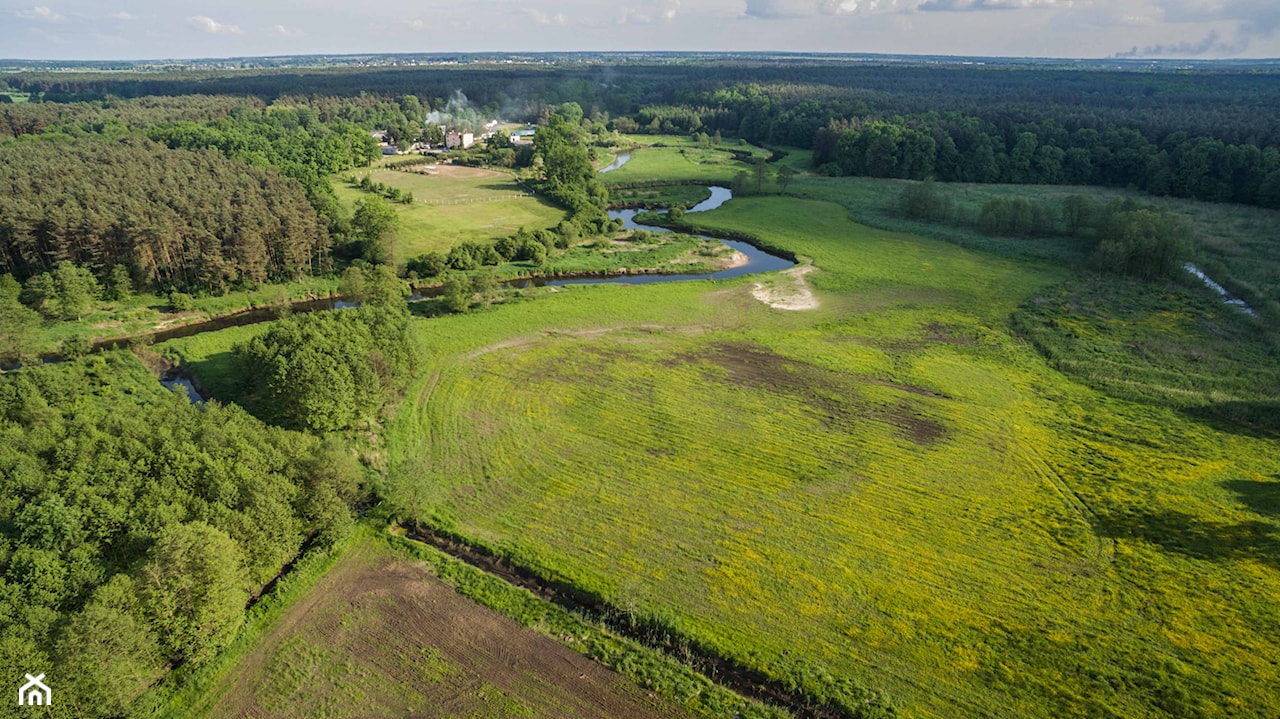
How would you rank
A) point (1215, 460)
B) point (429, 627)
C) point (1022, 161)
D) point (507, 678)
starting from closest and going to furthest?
point (507, 678) → point (429, 627) → point (1215, 460) → point (1022, 161)

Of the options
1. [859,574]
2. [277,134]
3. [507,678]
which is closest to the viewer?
[507,678]

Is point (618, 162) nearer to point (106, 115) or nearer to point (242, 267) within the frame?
point (242, 267)

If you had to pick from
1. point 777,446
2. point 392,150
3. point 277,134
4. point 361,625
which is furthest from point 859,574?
point 392,150

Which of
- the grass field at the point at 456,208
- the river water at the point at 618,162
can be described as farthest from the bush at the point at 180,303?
the river water at the point at 618,162

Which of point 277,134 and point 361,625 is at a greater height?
point 277,134

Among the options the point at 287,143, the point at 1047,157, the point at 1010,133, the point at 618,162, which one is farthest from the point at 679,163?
the point at 287,143

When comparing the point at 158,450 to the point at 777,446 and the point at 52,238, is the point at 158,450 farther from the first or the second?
the point at 52,238

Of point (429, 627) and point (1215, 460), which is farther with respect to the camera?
point (1215, 460)
